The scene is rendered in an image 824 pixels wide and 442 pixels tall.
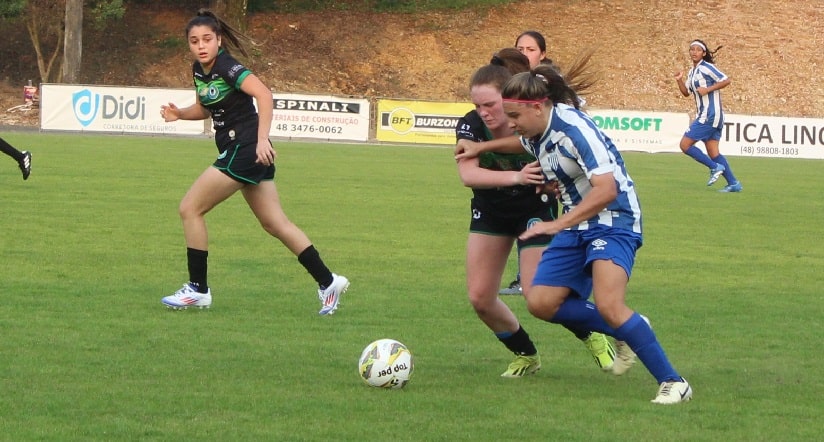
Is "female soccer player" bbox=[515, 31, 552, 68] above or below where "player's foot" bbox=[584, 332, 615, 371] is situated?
above

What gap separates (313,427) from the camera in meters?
4.95

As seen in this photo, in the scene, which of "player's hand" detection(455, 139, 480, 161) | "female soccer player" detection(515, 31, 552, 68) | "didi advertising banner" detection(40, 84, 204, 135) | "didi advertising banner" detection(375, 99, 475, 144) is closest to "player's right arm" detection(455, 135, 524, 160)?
"player's hand" detection(455, 139, 480, 161)

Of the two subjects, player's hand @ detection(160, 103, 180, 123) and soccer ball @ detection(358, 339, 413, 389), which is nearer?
soccer ball @ detection(358, 339, 413, 389)

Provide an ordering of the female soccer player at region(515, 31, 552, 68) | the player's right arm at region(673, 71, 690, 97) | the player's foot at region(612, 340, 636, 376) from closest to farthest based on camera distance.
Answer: the player's foot at region(612, 340, 636, 376) < the female soccer player at region(515, 31, 552, 68) < the player's right arm at region(673, 71, 690, 97)

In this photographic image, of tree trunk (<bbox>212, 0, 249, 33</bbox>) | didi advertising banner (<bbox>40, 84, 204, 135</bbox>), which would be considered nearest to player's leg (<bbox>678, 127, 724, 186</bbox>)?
didi advertising banner (<bbox>40, 84, 204, 135</bbox>)

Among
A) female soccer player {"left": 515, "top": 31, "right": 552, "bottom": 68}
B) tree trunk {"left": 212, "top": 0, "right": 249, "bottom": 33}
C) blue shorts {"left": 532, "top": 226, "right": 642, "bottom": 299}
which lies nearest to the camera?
blue shorts {"left": 532, "top": 226, "right": 642, "bottom": 299}

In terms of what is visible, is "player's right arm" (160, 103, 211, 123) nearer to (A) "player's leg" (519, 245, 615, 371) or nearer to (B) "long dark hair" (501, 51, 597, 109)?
(A) "player's leg" (519, 245, 615, 371)

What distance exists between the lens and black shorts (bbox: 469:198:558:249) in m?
6.19

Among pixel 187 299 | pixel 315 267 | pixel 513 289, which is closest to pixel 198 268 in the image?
pixel 187 299

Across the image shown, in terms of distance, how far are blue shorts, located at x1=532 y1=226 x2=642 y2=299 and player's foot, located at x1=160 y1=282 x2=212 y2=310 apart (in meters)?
2.87

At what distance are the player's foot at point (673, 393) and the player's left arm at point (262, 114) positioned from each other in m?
3.06

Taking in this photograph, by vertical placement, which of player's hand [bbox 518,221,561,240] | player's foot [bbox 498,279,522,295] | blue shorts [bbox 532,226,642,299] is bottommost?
player's foot [bbox 498,279,522,295]

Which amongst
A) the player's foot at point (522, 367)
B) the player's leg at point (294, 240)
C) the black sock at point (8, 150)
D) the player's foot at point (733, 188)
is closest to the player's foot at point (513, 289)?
the player's leg at point (294, 240)

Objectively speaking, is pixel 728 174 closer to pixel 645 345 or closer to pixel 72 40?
pixel 645 345
